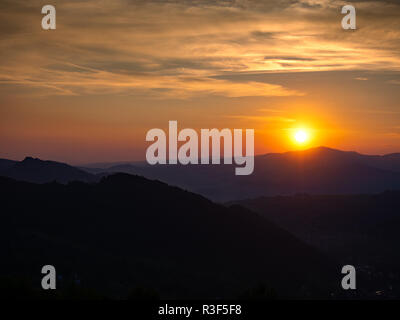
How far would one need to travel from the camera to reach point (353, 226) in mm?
143500

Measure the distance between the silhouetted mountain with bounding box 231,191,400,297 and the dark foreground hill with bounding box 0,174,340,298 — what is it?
1047cm

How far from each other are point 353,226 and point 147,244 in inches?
3480

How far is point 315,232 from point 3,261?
10048 cm

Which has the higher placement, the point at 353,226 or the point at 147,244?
the point at 353,226

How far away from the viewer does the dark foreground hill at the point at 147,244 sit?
60.7 metres

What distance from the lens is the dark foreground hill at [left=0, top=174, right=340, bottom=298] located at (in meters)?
60.7

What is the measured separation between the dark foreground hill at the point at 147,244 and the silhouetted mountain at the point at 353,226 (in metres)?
10.5

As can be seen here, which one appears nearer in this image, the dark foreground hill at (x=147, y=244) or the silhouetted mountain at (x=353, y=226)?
the dark foreground hill at (x=147, y=244)

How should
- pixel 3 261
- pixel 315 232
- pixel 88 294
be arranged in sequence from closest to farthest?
pixel 88 294 < pixel 3 261 < pixel 315 232

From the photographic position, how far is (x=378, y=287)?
78875 millimetres

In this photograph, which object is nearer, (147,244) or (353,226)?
(147,244)
